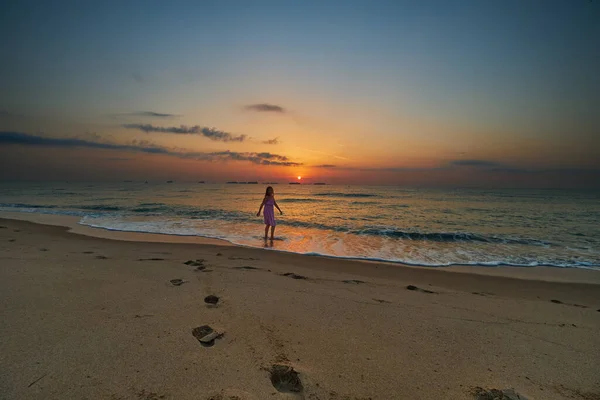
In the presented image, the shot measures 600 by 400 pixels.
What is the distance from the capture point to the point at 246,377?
2617 millimetres

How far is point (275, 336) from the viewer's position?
342 cm

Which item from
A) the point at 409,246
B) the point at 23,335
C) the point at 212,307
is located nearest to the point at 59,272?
the point at 23,335

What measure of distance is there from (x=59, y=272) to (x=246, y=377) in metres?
4.93

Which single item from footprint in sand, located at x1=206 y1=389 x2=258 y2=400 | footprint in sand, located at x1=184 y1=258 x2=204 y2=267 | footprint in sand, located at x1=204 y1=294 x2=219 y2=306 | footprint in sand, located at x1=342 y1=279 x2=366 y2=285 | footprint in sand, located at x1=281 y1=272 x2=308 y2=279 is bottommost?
footprint in sand, located at x1=342 y1=279 x2=366 y2=285

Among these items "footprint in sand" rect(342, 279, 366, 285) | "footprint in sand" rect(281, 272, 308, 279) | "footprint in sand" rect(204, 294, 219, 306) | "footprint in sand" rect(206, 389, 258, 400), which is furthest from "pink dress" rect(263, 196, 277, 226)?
"footprint in sand" rect(206, 389, 258, 400)

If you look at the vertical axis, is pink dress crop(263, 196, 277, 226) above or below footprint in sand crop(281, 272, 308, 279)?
above

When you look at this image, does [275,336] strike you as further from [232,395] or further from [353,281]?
[353,281]

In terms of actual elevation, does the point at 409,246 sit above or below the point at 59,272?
below

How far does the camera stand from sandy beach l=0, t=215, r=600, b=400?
2.55m

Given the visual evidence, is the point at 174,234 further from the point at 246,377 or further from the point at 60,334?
the point at 246,377

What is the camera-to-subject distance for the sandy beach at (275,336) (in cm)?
255

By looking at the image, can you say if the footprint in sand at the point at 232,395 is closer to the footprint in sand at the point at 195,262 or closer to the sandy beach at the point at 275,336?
the sandy beach at the point at 275,336

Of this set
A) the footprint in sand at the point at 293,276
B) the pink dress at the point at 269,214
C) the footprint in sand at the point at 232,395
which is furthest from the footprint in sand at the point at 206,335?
the pink dress at the point at 269,214

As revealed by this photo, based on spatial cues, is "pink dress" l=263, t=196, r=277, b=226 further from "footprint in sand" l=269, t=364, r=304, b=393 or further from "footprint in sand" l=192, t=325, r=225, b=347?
"footprint in sand" l=269, t=364, r=304, b=393
